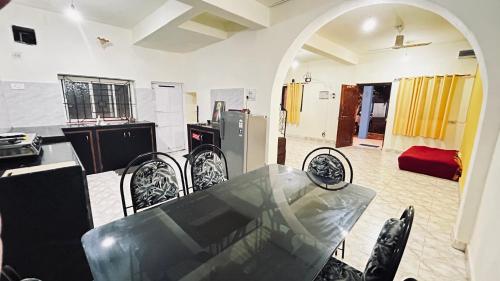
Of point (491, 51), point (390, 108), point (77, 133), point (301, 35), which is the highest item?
point (301, 35)

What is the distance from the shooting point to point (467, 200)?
6.57ft

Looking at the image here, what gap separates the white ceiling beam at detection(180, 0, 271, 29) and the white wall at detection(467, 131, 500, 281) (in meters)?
3.07

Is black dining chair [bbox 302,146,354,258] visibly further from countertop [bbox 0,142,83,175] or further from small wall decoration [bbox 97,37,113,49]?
small wall decoration [bbox 97,37,113,49]

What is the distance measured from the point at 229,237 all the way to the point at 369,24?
4.44 meters

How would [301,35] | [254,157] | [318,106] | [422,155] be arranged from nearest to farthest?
[301,35], [254,157], [422,155], [318,106]

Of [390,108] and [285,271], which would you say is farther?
[390,108]

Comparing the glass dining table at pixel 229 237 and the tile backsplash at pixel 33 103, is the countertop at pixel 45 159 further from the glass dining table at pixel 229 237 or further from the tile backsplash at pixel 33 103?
the tile backsplash at pixel 33 103

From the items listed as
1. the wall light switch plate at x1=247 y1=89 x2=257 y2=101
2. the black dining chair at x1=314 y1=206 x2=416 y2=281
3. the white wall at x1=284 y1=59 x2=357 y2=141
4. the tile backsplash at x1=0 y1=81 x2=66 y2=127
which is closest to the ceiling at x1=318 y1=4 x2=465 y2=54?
the white wall at x1=284 y1=59 x2=357 y2=141

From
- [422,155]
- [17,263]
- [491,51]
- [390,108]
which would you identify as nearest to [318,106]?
[390,108]

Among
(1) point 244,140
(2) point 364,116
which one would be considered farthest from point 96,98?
(2) point 364,116

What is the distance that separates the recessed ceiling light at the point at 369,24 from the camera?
375cm

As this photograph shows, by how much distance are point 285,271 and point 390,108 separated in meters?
6.56

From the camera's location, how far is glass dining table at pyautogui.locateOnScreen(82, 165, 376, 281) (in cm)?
96

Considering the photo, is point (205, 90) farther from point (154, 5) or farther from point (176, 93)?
point (154, 5)
